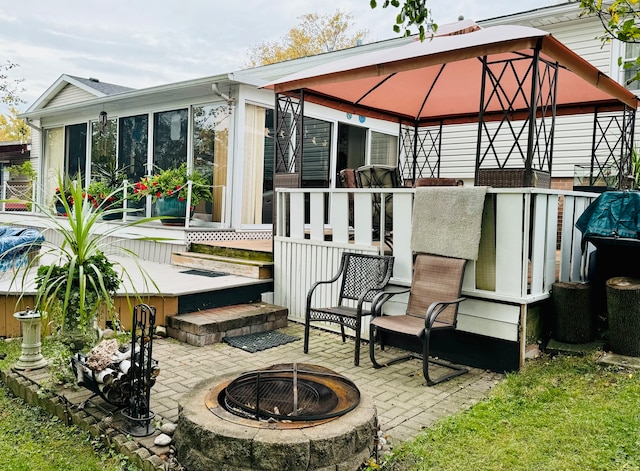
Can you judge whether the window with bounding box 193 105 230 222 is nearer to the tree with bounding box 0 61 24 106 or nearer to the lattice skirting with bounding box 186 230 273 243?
the lattice skirting with bounding box 186 230 273 243

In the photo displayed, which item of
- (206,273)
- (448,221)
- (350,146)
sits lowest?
(206,273)

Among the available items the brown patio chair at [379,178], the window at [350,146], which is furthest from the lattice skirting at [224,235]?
the brown patio chair at [379,178]

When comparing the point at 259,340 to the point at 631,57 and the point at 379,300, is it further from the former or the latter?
the point at 631,57

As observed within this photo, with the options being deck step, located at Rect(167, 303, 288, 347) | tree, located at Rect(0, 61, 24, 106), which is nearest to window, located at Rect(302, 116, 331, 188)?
deck step, located at Rect(167, 303, 288, 347)

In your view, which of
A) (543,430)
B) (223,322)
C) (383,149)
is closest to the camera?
(543,430)

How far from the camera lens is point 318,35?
1012 inches

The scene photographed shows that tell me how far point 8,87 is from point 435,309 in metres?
24.2

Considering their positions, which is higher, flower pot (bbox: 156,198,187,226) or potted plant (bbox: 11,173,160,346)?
flower pot (bbox: 156,198,187,226)

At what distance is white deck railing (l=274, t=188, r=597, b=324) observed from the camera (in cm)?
412

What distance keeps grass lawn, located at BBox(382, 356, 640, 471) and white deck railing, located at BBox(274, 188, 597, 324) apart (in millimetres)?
749

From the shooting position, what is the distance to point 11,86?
73.3 ft

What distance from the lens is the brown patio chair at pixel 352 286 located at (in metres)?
4.59

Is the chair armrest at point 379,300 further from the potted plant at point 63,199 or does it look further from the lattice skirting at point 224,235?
the lattice skirting at point 224,235

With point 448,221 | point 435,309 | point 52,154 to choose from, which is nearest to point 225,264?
point 448,221
